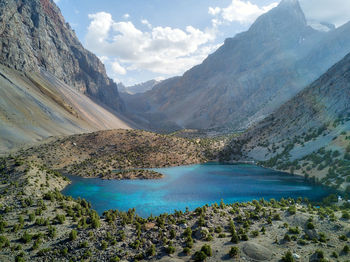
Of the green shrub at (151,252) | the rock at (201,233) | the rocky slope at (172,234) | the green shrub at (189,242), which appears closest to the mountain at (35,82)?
the rocky slope at (172,234)

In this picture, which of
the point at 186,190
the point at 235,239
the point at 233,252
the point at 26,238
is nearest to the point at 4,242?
the point at 26,238

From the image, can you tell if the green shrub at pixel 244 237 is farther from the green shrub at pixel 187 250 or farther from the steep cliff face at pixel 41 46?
the steep cliff face at pixel 41 46

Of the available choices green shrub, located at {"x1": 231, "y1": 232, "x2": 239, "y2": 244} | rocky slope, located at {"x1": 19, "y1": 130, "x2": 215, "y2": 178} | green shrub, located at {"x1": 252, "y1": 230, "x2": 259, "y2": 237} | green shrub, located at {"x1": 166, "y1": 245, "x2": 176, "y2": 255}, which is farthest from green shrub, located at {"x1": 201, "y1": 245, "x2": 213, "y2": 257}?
rocky slope, located at {"x1": 19, "y1": 130, "x2": 215, "y2": 178}

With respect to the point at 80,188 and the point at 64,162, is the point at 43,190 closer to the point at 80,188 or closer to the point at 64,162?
the point at 80,188

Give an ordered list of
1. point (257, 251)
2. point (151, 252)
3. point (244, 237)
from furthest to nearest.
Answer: point (244, 237) < point (151, 252) < point (257, 251)

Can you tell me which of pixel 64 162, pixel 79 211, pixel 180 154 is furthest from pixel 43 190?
pixel 180 154

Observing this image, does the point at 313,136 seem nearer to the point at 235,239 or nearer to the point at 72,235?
the point at 235,239
